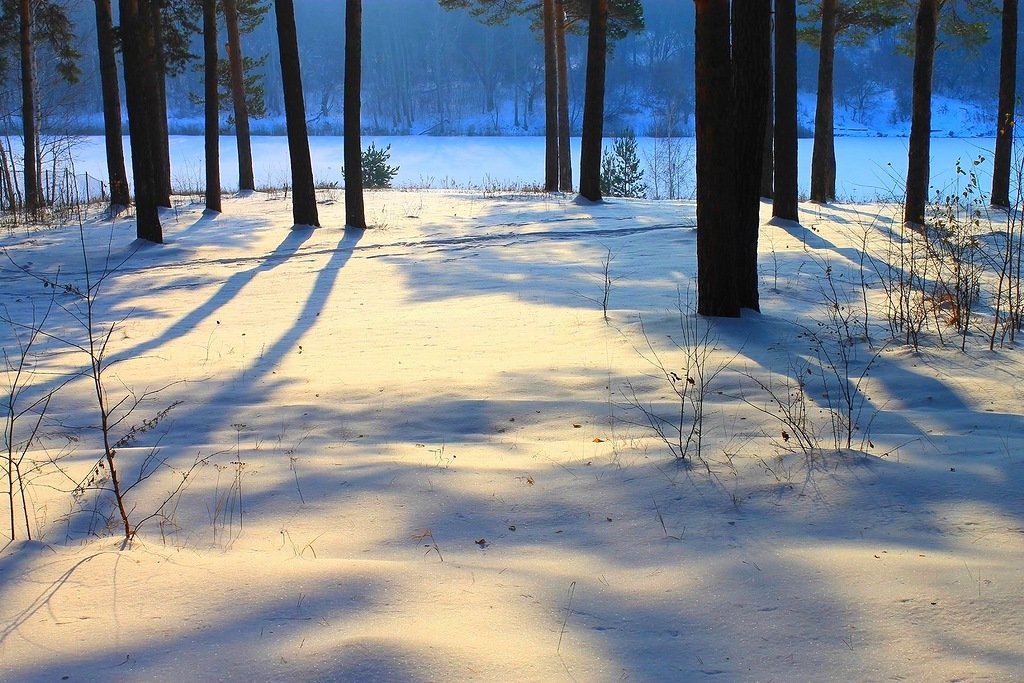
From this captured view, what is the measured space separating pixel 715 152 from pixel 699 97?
0.49 meters

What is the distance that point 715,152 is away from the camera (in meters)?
6.30

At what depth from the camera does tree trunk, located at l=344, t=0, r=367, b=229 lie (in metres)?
14.2

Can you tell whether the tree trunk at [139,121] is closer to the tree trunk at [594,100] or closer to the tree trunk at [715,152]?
the tree trunk at [594,100]

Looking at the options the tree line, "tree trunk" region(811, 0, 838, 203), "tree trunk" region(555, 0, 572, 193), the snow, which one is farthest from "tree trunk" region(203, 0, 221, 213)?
"tree trunk" region(811, 0, 838, 203)

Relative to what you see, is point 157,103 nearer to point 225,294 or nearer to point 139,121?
point 139,121

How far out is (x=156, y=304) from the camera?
8.85 metres

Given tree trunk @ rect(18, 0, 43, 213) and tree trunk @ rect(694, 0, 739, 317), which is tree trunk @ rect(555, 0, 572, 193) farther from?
tree trunk @ rect(694, 0, 739, 317)

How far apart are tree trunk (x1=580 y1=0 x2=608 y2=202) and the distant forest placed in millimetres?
58572

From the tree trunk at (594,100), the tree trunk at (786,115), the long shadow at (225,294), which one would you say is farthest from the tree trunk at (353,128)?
the tree trunk at (786,115)

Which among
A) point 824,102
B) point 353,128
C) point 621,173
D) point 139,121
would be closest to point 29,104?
point 139,121

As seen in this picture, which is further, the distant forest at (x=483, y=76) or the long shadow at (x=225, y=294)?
the distant forest at (x=483, y=76)

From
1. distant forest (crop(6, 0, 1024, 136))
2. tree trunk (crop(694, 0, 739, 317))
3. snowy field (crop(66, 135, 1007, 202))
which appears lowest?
tree trunk (crop(694, 0, 739, 317))

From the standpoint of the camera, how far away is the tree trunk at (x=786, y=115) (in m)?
13.1

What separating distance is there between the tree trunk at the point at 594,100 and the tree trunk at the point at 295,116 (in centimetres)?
603
